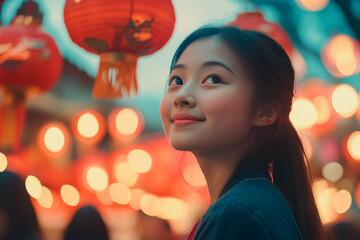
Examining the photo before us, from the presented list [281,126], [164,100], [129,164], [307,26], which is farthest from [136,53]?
[307,26]

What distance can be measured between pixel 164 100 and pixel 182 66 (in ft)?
0.38

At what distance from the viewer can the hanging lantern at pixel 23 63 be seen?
9.77 feet

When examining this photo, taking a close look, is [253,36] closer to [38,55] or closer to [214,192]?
[214,192]

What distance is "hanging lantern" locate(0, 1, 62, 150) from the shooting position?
2.98 metres

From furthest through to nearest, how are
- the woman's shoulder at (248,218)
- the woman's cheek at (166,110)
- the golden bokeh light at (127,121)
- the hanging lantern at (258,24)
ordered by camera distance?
Result: the golden bokeh light at (127,121), the hanging lantern at (258,24), the woman's cheek at (166,110), the woman's shoulder at (248,218)

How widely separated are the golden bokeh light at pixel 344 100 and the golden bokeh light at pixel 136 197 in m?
3.87

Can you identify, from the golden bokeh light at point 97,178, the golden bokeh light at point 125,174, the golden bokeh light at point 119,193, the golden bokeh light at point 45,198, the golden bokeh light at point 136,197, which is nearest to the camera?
the golden bokeh light at point 97,178

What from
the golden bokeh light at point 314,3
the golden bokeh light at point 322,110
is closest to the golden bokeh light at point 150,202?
the golden bokeh light at point 322,110

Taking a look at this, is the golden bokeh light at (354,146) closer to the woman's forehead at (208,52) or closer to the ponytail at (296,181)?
the ponytail at (296,181)

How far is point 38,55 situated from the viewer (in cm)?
306

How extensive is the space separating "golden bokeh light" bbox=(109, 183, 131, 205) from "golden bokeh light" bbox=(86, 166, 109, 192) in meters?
0.53

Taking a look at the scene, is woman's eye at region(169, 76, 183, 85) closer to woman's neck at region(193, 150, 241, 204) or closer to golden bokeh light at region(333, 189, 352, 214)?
woman's neck at region(193, 150, 241, 204)

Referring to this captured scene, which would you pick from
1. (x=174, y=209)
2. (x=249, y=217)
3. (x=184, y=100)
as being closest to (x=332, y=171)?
(x=174, y=209)

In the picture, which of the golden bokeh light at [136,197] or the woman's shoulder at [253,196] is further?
the golden bokeh light at [136,197]
